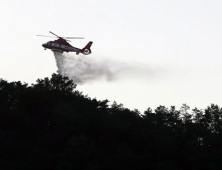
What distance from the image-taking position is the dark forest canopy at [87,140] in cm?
8000

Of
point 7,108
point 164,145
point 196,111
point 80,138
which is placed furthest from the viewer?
point 196,111

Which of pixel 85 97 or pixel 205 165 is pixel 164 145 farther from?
pixel 85 97

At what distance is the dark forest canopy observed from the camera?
80.0 metres

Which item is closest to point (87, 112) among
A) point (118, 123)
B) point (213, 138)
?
point (118, 123)

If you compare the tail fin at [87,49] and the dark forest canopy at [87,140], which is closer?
the dark forest canopy at [87,140]

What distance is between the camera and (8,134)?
272ft

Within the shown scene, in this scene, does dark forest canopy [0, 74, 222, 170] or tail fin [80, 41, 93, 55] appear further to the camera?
tail fin [80, 41, 93, 55]

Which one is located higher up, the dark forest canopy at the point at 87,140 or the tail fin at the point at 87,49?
the tail fin at the point at 87,49

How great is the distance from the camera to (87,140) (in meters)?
81.6

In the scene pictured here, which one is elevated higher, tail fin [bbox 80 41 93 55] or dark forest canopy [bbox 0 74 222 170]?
tail fin [bbox 80 41 93 55]

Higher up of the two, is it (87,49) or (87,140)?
(87,49)

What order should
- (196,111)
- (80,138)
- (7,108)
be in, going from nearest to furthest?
1. (80,138)
2. (7,108)
3. (196,111)

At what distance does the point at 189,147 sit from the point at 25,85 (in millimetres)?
39179

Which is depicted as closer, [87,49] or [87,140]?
[87,140]
